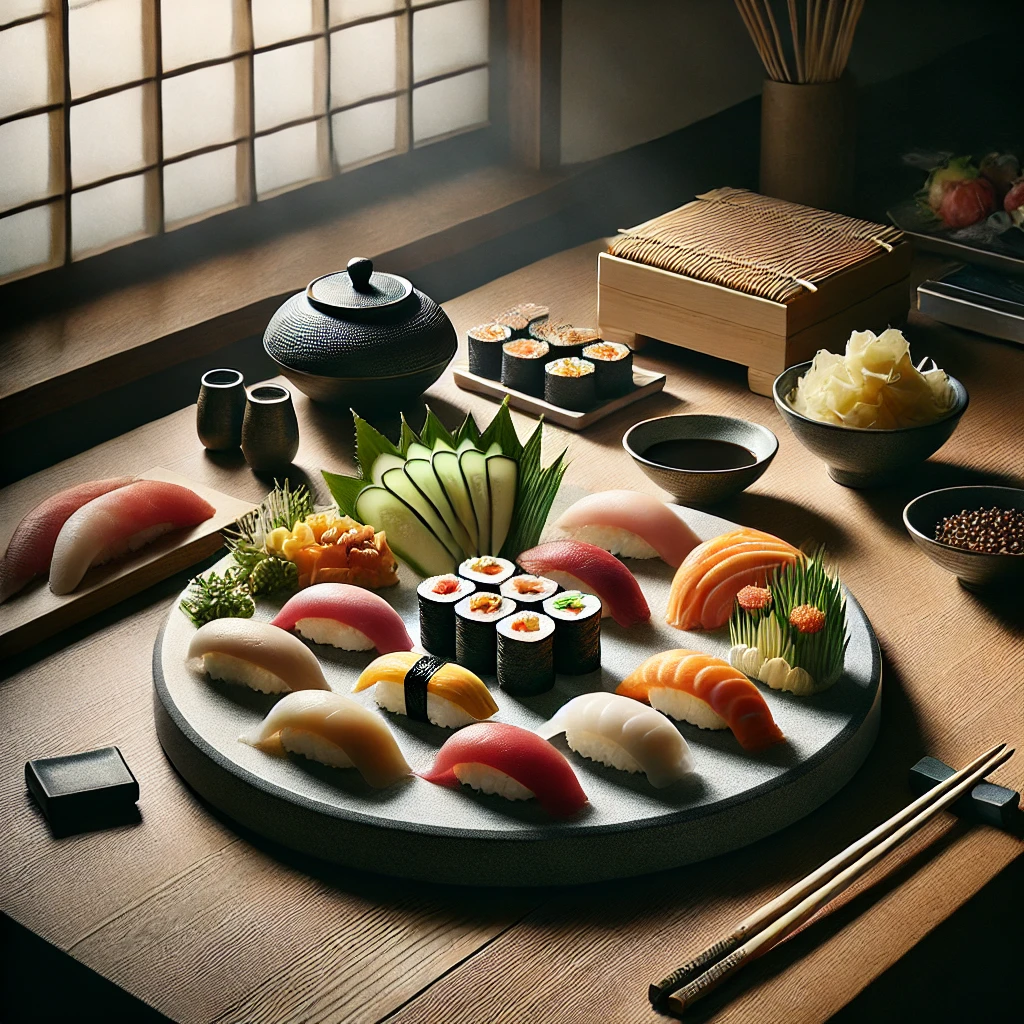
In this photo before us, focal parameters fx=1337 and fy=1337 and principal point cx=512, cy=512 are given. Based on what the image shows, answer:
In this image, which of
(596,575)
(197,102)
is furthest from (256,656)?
(197,102)

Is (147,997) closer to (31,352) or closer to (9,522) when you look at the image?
(9,522)

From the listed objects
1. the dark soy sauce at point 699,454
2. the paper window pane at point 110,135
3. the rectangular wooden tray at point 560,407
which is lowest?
the rectangular wooden tray at point 560,407

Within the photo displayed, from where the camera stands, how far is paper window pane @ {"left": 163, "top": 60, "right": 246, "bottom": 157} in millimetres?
3029

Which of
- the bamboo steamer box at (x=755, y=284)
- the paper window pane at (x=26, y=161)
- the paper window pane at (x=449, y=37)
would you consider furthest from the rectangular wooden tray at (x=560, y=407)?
the paper window pane at (x=449, y=37)

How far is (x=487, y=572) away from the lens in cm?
184

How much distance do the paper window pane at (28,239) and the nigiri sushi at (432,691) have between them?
1.63 meters

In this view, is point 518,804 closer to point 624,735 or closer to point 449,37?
point 624,735

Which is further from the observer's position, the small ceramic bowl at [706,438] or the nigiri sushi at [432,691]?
the small ceramic bowl at [706,438]

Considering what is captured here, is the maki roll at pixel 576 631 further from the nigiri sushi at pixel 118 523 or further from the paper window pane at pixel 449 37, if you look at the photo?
the paper window pane at pixel 449 37

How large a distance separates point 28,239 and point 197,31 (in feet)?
2.02

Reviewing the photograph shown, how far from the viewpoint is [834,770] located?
159cm

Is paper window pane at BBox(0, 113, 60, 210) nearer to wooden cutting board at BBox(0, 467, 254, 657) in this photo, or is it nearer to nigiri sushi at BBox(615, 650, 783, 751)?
wooden cutting board at BBox(0, 467, 254, 657)

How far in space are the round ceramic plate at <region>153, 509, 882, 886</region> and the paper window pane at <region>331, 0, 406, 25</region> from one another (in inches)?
82.3

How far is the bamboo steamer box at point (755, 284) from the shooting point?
260 centimetres
